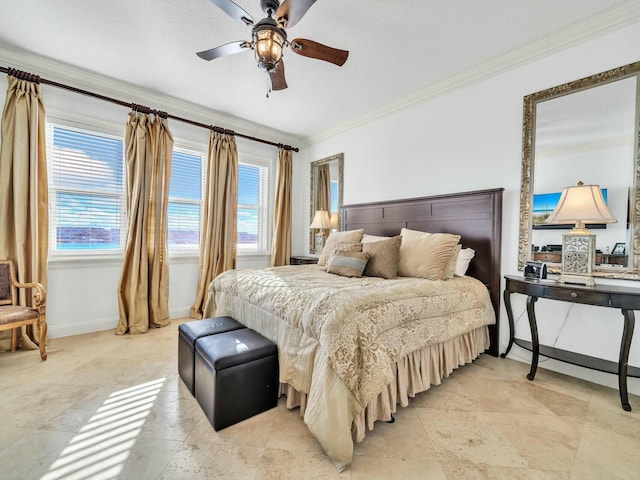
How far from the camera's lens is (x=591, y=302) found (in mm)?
1884

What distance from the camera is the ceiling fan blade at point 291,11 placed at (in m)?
1.65

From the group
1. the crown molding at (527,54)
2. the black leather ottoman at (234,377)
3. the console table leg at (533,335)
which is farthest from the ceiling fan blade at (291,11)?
the console table leg at (533,335)

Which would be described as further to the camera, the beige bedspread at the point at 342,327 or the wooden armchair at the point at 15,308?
the wooden armchair at the point at 15,308

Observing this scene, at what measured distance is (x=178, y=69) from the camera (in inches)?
115

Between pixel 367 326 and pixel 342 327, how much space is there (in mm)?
160

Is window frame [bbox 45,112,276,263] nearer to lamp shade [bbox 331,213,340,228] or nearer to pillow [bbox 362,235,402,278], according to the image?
lamp shade [bbox 331,213,340,228]

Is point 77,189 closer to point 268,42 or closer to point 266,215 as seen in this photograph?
point 266,215

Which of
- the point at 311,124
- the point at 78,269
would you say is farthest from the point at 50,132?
the point at 311,124

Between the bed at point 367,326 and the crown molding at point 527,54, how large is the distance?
1.16 metres

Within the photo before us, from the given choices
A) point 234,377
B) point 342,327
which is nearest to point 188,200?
point 234,377

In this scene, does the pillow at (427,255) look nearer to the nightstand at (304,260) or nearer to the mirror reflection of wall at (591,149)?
the mirror reflection of wall at (591,149)

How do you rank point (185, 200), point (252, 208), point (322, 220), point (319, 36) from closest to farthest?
point (319, 36) < point (185, 200) < point (322, 220) < point (252, 208)

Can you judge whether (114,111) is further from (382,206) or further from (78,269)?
(382,206)

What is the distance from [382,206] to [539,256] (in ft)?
5.58
